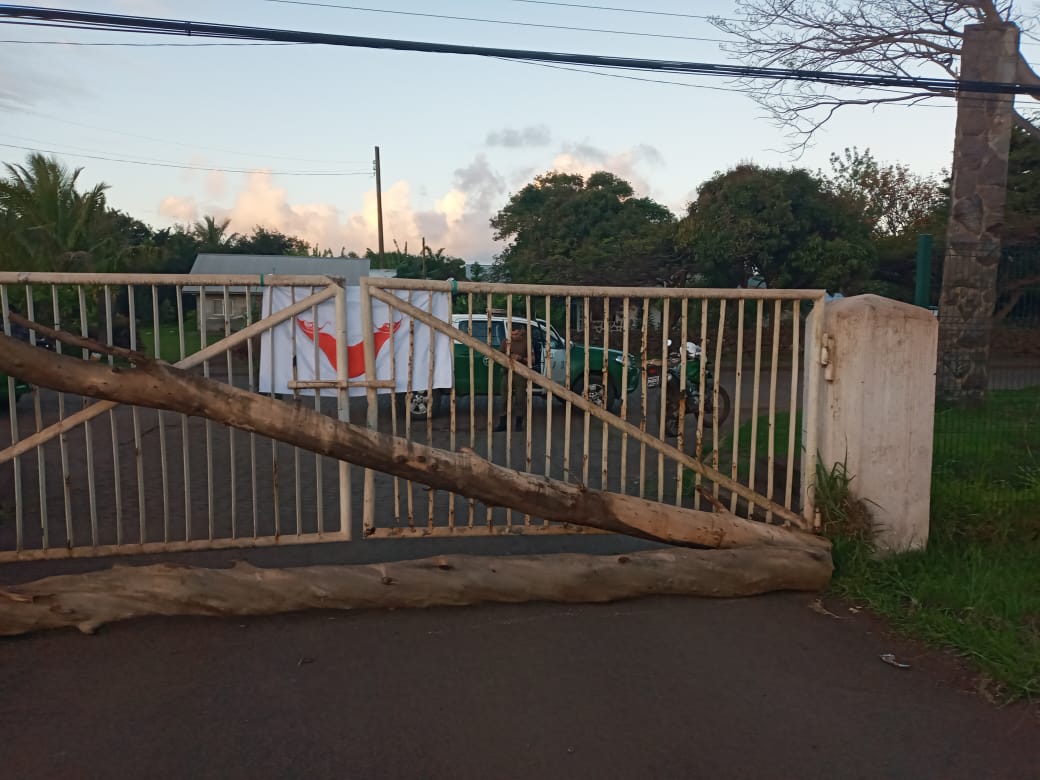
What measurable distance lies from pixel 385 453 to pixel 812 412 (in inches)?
120

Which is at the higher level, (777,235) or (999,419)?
(777,235)

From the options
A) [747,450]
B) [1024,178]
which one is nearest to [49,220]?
[747,450]

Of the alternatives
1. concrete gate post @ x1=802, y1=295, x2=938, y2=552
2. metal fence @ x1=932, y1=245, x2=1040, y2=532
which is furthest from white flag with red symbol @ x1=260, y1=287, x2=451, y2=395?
metal fence @ x1=932, y1=245, x2=1040, y2=532

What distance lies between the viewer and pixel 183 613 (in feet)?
16.3

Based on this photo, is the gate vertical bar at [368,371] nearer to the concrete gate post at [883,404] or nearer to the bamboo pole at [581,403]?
the bamboo pole at [581,403]

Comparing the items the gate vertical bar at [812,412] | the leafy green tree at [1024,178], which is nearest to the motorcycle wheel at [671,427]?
the gate vertical bar at [812,412]

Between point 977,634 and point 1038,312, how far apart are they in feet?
13.0

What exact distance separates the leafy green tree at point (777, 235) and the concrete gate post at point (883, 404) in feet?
58.4

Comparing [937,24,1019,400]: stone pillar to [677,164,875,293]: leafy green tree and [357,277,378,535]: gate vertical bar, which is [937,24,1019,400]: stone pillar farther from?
[677,164,875,293]: leafy green tree

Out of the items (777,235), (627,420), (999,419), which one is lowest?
(999,419)

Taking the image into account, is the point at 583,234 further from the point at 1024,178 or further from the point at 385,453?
the point at 385,453

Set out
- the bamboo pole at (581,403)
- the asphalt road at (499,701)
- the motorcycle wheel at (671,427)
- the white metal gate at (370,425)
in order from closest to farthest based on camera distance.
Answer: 1. the asphalt road at (499,701)
2. the white metal gate at (370,425)
3. the bamboo pole at (581,403)
4. the motorcycle wheel at (671,427)

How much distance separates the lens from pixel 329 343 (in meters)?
5.85

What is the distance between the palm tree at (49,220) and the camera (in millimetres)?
23844
